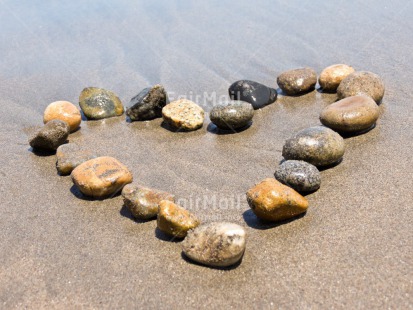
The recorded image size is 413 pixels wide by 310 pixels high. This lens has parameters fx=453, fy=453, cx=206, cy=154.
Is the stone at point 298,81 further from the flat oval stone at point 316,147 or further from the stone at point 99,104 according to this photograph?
the stone at point 99,104

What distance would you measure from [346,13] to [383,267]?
228 inches

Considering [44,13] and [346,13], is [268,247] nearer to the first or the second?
[346,13]

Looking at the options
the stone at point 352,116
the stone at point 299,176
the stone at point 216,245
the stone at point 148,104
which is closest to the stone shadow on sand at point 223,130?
the stone at point 148,104

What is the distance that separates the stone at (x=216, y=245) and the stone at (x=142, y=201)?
19.2 inches

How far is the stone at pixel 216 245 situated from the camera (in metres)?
2.67

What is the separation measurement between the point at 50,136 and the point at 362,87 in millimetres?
3138

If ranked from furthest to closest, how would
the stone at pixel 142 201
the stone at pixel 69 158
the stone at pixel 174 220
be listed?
the stone at pixel 69 158
the stone at pixel 142 201
the stone at pixel 174 220

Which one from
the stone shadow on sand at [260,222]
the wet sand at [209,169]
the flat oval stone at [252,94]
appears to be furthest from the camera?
the flat oval stone at [252,94]

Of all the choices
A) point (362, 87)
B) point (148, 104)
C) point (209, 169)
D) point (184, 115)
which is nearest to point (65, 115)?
point (148, 104)

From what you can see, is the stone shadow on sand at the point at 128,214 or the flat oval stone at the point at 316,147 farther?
the flat oval stone at the point at 316,147

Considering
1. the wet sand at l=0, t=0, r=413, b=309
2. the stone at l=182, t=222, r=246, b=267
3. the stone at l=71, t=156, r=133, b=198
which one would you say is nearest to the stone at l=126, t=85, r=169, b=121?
the wet sand at l=0, t=0, r=413, b=309

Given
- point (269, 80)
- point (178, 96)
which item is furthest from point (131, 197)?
point (269, 80)

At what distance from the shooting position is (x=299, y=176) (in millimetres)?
3318

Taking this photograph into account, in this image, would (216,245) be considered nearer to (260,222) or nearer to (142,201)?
(260,222)
